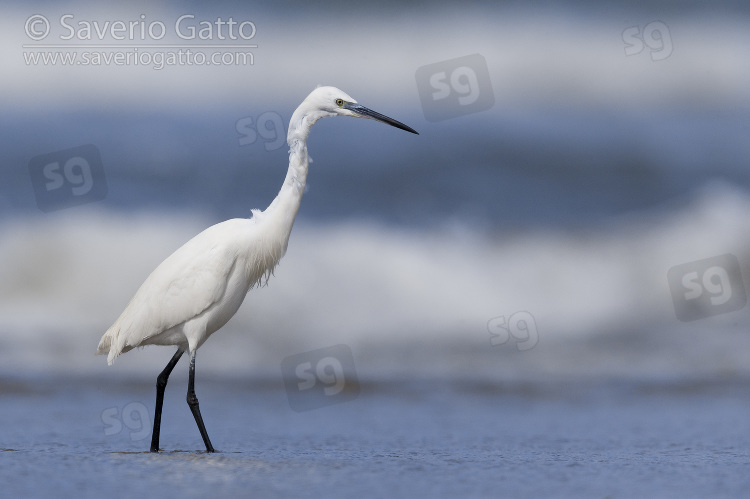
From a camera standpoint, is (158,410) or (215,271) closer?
(215,271)

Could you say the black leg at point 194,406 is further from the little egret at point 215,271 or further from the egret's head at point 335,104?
the egret's head at point 335,104

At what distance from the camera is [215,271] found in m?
6.52

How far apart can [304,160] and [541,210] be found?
8.01 metres

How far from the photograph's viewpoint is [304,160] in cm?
643

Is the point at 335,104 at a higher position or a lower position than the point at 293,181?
higher

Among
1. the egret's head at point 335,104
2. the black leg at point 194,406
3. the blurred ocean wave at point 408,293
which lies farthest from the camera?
the blurred ocean wave at point 408,293

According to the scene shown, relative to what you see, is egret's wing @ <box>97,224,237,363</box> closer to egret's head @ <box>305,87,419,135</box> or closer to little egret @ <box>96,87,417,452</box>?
little egret @ <box>96,87,417,452</box>

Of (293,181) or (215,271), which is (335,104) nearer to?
(293,181)

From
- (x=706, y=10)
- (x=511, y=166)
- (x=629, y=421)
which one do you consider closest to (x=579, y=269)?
(x=511, y=166)

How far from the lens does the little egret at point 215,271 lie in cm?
643

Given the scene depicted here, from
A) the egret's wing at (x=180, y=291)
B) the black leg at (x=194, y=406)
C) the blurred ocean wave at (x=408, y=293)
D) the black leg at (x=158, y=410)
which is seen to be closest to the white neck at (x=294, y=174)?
the egret's wing at (x=180, y=291)

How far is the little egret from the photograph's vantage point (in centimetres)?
643

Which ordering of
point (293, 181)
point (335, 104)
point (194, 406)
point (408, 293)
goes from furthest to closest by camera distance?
point (408, 293) → point (194, 406) → point (293, 181) → point (335, 104)

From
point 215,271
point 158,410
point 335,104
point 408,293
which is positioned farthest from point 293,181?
point 408,293
